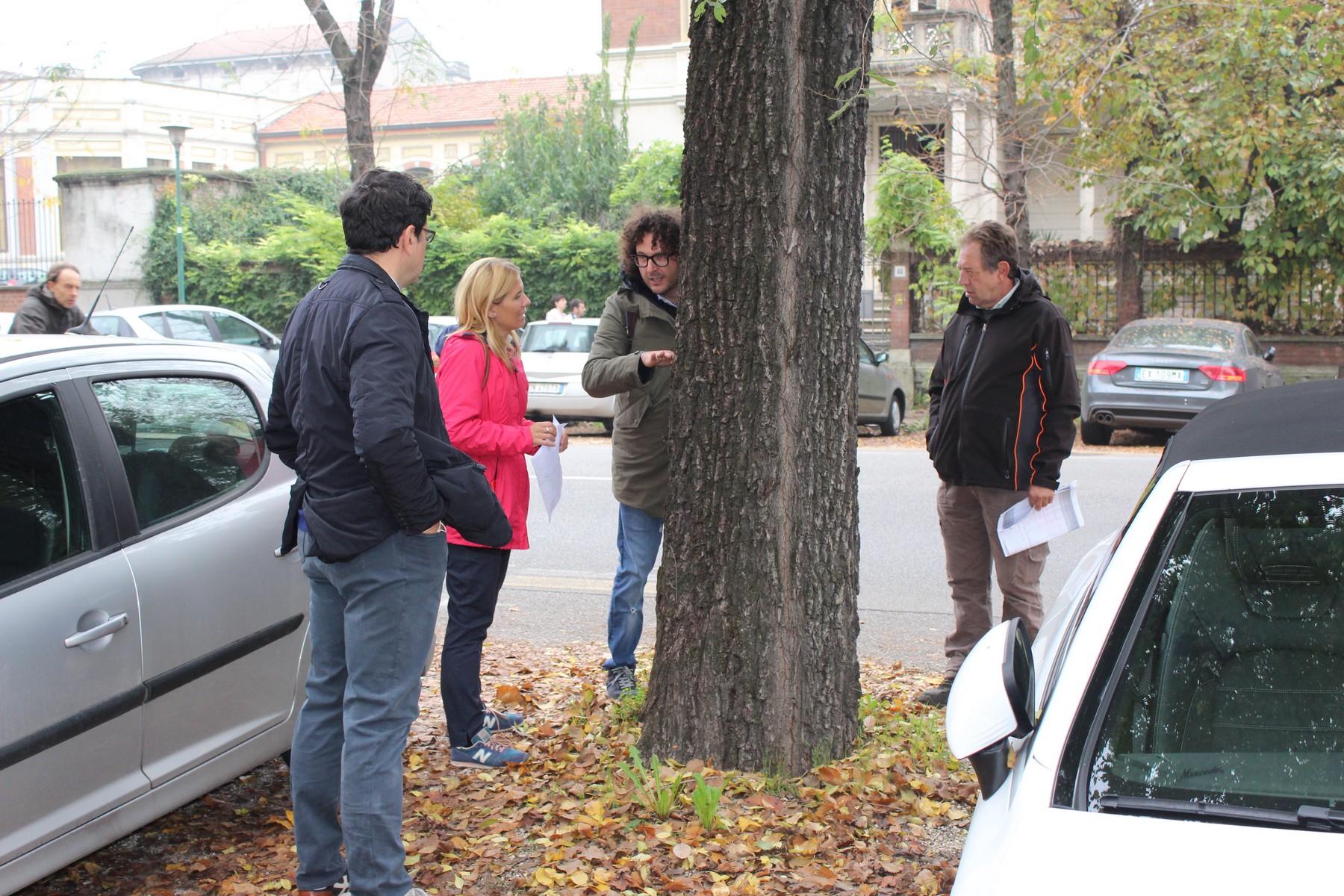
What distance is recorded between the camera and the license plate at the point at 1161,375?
43.6 feet

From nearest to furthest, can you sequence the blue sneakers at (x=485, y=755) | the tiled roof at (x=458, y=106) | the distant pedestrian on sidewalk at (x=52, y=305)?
the blue sneakers at (x=485, y=755) → the distant pedestrian on sidewalk at (x=52, y=305) → the tiled roof at (x=458, y=106)

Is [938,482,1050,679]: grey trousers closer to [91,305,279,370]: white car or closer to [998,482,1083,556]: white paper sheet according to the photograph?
[998,482,1083,556]: white paper sheet

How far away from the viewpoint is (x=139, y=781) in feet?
10.2

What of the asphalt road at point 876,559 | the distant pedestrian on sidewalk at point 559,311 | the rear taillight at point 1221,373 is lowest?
the asphalt road at point 876,559

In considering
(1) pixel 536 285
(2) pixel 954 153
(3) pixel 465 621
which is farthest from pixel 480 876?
(1) pixel 536 285

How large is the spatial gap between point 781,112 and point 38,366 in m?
2.18

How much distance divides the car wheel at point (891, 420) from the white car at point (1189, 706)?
13.3 metres

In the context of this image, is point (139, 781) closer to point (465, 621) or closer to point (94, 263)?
point (465, 621)

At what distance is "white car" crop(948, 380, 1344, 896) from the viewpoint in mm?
1742

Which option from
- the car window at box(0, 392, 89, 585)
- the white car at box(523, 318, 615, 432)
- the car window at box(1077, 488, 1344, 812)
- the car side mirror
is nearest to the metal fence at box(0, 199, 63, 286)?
the white car at box(523, 318, 615, 432)

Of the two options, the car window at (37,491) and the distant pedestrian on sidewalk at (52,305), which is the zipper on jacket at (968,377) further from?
the distant pedestrian on sidewalk at (52,305)

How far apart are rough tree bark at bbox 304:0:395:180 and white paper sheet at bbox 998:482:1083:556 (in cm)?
1534

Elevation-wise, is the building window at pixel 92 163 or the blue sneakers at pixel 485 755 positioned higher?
the building window at pixel 92 163

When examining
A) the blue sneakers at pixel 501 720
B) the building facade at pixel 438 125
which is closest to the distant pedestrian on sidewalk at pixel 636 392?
the blue sneakers at pixel 501 720
